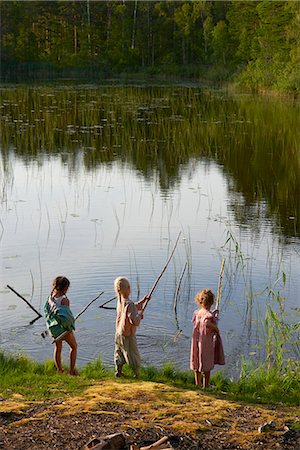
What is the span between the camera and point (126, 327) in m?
7.36

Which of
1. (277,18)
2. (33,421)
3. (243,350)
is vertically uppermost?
(277,18)

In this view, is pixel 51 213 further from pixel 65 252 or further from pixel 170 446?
pixel 170 446

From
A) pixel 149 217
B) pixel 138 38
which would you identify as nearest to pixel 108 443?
pixel 149 217

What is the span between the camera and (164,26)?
70812 mm

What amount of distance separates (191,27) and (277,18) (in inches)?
744

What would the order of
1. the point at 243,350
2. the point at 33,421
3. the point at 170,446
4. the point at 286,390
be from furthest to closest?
the point at 243,350 < the point at 286,390 < the point at 33,421 < the point at 170,446

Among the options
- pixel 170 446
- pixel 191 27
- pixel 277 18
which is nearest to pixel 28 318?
pixel 170 446

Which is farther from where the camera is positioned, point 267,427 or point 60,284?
point 60,284

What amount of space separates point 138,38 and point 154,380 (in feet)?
212

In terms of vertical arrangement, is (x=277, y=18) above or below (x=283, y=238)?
above

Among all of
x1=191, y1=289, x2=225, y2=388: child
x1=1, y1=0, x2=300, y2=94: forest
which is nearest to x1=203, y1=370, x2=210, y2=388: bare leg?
x1=191, y1=289, x2=225, y2=388: child

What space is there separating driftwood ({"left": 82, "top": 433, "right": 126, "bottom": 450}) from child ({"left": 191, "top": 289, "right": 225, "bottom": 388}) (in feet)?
7.26

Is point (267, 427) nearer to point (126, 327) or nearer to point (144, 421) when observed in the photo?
point (144, 421)

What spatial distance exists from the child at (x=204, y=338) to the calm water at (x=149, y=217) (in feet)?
3.94
